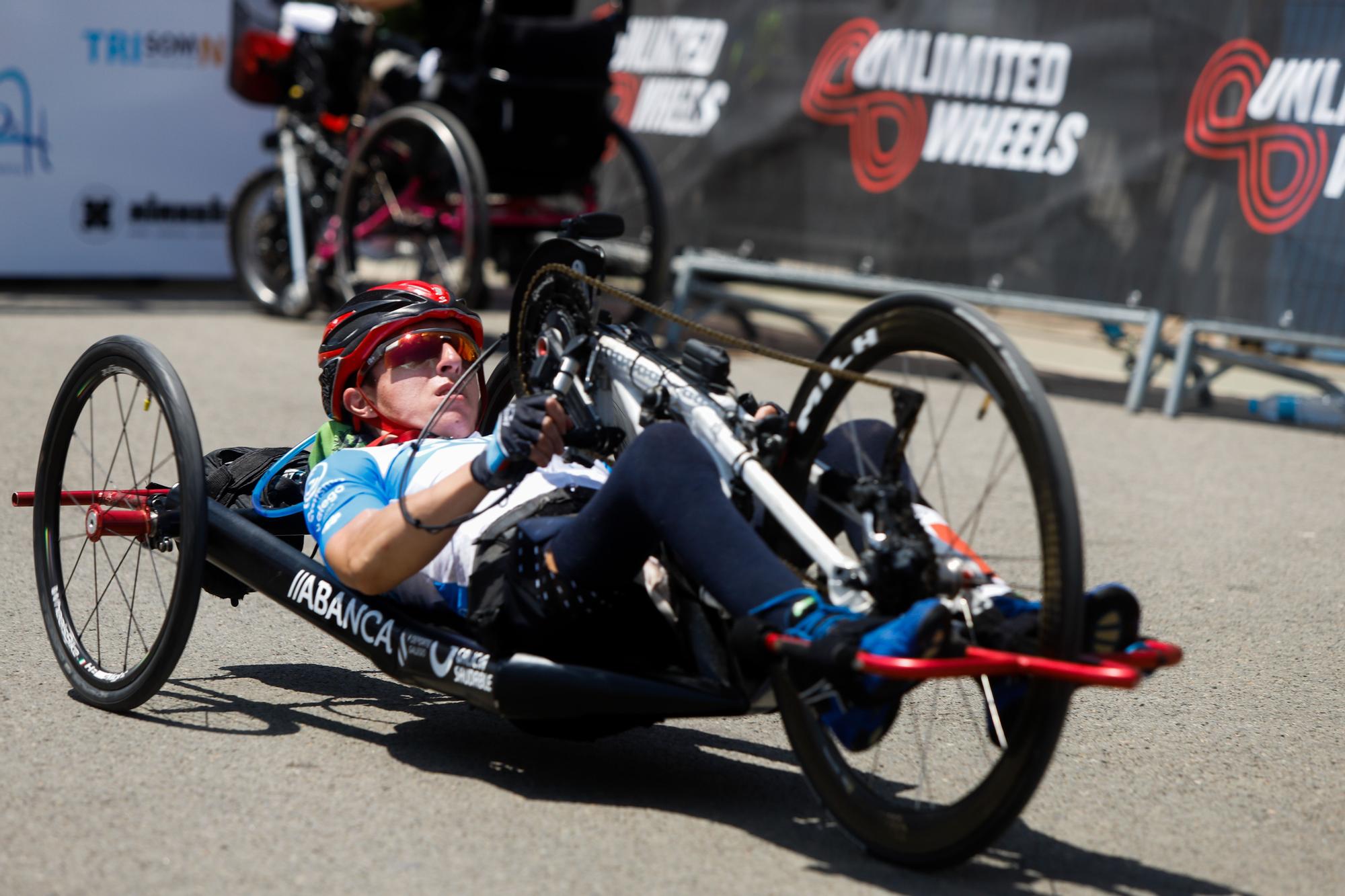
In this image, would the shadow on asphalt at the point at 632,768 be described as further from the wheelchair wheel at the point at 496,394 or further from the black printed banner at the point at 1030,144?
the black printed banner at the point at 1030,144

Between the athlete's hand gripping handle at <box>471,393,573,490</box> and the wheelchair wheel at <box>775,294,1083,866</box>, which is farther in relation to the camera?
the athlete's hand gripping handle at <box>471,393,573,490</box>

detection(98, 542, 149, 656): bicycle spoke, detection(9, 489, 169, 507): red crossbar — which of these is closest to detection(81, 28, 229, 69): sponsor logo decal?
detection(98, 542, 149, 656): bicycle spoke

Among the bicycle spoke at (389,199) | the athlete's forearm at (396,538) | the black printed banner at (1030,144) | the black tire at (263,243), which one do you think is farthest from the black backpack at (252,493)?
the black tire at (263,243)

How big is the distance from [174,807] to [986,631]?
145cm

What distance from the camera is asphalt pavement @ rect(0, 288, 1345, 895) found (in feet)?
8.99

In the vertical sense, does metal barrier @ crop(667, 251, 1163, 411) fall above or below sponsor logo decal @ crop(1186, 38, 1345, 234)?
below

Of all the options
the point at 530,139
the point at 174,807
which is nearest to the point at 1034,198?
the point at 530,139

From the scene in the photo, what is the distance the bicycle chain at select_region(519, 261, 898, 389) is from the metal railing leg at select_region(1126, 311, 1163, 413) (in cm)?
516

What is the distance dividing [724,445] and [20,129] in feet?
28.2

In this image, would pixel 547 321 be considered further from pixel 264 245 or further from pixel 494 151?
pixel 264 245

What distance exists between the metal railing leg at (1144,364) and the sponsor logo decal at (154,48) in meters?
6.27

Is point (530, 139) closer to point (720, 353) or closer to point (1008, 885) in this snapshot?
point (720, 353)

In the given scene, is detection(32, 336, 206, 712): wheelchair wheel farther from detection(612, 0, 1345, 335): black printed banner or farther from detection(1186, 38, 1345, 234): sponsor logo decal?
detection(1186, 38, 1345, 234): sponsor logo decal

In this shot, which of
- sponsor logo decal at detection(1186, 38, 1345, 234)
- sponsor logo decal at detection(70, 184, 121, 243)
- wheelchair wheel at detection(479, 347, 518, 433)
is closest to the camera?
wheelchair wheel at detection(479, 347, 518, 433)
